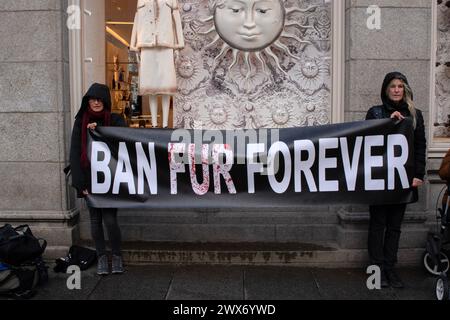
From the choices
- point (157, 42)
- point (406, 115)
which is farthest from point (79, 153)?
point (406, 115)

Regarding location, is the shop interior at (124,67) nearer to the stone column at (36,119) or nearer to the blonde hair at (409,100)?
the stone column at (36,119)

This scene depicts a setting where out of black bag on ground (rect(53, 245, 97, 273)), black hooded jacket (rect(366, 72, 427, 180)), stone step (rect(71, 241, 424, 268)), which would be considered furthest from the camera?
stone step (rect(71, 241, 424, 268))

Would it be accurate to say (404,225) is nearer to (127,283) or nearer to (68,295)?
(127,283)

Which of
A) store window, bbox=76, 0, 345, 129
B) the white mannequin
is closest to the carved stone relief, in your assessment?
store window, bbox=76, 0, 345, 129

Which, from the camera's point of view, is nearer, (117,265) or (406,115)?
(406,115)

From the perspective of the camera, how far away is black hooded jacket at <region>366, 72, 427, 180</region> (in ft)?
16.7

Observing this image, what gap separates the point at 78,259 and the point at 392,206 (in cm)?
357

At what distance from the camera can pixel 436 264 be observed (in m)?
5.15

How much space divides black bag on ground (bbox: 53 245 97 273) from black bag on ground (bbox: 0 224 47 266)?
49cm

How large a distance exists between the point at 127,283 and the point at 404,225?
129 inches

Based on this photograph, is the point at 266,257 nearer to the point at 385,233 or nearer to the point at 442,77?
the point at 385,233

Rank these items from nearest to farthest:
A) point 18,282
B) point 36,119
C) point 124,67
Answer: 1. point 18,282
2. point 36,119
3. point 124,67

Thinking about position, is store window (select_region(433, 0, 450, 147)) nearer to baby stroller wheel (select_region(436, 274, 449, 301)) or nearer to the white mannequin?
baby stroller wheel (select_region(436, 274, 449, 301))

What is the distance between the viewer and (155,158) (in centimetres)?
530
